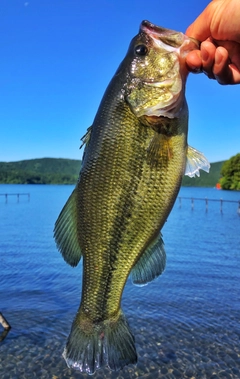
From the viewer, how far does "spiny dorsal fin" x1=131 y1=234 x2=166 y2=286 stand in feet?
12.0

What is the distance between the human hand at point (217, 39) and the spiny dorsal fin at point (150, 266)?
5.54 ft

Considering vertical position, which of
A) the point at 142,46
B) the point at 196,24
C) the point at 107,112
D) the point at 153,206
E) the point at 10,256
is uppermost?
the point at 196,24

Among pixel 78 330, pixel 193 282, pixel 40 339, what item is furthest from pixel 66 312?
pixel 78 330

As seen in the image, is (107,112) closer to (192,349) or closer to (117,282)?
(117,282)

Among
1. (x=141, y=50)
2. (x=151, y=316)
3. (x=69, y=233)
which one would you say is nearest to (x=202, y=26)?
(x=141, y=50)

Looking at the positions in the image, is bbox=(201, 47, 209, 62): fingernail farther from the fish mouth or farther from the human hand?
the fish mouth

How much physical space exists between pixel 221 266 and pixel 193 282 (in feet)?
15.1

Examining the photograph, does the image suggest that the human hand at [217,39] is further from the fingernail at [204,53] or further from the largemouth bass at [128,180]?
the largemouth bass at [128,180]

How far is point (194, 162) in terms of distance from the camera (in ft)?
11.5

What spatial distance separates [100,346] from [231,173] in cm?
16285

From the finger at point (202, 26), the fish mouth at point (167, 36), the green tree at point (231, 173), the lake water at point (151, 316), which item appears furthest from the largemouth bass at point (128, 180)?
the green tree at point (231, 173)

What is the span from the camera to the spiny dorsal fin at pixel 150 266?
12.0ft

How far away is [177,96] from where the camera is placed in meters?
3.24

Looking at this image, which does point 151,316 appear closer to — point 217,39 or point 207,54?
point 217,39
